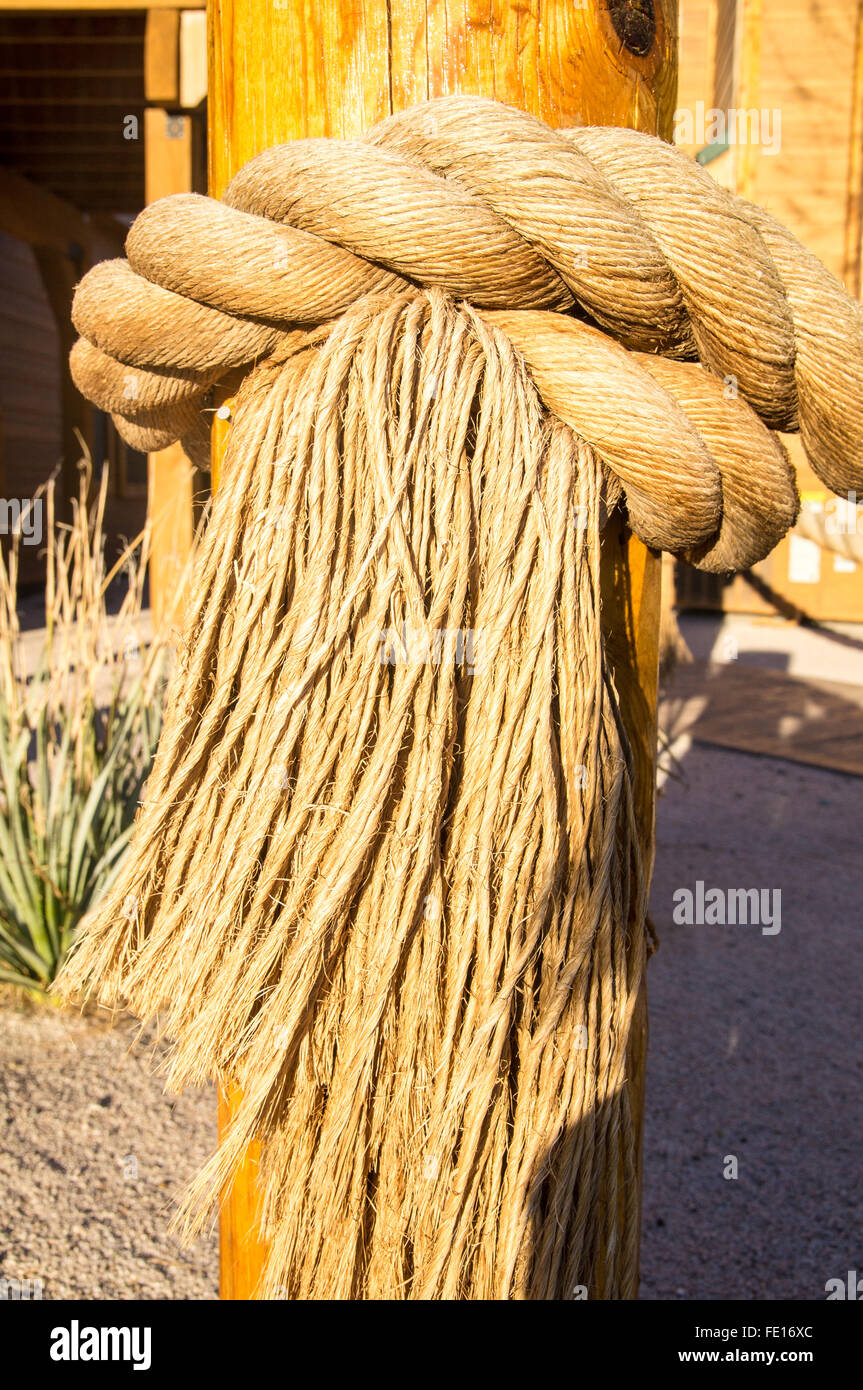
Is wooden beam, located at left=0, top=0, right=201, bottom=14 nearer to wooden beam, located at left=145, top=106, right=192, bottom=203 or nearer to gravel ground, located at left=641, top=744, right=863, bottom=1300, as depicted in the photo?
wooden beam, located at left=145, top=106, right=192, bottom=203

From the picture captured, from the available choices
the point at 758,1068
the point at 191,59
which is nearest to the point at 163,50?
the point at 191,59

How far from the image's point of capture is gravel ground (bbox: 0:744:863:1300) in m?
2.15

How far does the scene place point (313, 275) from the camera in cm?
77

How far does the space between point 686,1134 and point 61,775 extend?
1983 millimetres

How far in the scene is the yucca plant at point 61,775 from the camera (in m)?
2.83

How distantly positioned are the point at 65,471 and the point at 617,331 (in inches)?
449

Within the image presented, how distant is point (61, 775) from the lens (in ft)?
9.54

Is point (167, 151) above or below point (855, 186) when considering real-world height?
below

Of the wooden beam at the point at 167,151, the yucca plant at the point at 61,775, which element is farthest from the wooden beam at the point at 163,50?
the yucca plant at the point at 61,775

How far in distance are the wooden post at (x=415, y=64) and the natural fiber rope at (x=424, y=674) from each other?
0.07 m

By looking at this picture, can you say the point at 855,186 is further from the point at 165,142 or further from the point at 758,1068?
the point at 758,1068

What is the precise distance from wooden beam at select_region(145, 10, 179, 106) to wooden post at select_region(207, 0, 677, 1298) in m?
4.13
